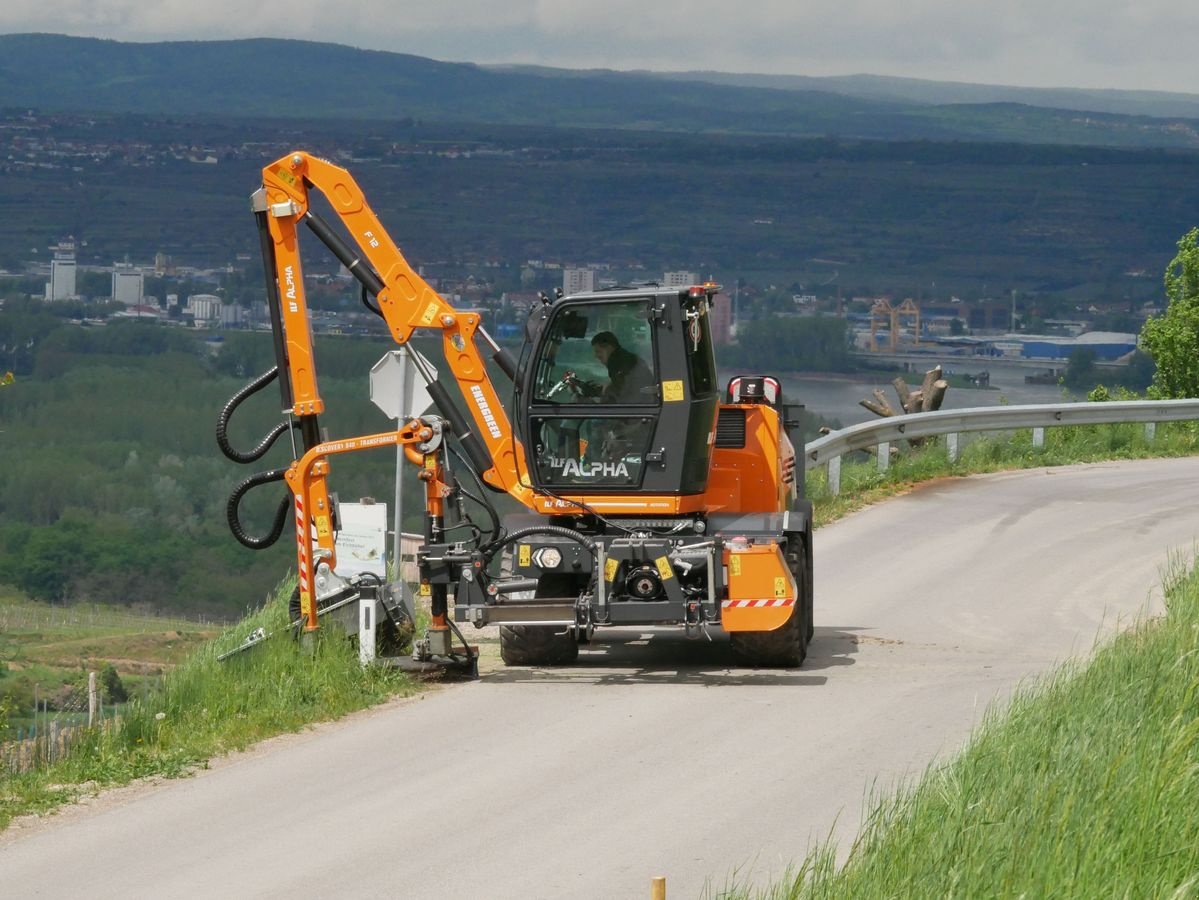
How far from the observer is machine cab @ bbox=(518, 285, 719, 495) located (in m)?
12.9

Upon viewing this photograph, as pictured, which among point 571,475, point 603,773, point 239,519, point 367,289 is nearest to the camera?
point 603,773

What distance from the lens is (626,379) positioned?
13031 millimetres

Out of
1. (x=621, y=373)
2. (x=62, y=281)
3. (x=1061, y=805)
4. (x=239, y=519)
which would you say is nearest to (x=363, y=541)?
(x=239, y=519)

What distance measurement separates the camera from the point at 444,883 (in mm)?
7828

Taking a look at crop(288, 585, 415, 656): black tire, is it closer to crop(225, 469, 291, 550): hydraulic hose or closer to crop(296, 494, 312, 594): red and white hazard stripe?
crop(296, 494, 312, 594): red and white hazard stripe

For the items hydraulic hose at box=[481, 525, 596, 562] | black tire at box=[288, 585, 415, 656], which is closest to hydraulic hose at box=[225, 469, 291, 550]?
black tire at box=[288, 585, 415, 656]

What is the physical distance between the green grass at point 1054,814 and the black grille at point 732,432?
4.61 metres

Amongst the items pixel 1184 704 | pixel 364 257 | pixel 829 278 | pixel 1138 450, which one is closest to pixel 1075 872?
pixel 1184 704

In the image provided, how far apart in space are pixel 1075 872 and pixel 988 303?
172819mm

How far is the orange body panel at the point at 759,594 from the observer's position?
12562 millimetres

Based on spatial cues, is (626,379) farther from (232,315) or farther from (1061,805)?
(232,315)

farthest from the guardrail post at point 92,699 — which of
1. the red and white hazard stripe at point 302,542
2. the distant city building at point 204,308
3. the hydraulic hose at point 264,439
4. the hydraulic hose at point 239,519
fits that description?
the distant city building at point 204,308

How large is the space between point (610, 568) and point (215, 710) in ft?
8.95

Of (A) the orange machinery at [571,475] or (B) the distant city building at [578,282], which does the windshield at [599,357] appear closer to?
(A) the orange machinery at [571,475]
